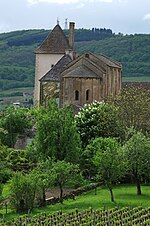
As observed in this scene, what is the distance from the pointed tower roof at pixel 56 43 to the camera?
88875mm

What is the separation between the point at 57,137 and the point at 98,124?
834cm

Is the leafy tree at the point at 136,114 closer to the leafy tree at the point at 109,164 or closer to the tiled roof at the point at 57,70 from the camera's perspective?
the leafy tree at the point at 109,164

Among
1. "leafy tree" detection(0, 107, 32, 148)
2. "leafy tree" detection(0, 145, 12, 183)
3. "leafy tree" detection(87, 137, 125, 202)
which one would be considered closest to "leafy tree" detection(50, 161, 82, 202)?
"leafy tree" detection(87, 137, 125, 202)

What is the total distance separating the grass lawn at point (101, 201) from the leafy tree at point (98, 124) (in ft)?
34.3

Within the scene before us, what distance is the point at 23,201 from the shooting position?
1703 inches

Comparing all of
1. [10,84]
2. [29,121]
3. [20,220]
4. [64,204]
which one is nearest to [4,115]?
[29,121]

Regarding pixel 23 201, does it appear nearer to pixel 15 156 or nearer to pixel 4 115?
pixel 15 156

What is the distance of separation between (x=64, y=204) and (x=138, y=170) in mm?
6172

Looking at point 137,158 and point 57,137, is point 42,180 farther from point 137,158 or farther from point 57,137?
point 57,137

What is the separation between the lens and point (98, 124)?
61.2 metres

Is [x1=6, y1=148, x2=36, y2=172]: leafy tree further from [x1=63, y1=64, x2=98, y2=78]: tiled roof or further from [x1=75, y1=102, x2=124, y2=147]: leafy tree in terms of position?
[x1=63, y1=64, x2=98, y2=78]: tiled roof

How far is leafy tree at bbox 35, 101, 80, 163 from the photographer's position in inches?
2112

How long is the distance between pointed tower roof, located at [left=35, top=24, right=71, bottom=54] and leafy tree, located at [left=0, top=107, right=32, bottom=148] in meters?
18.3

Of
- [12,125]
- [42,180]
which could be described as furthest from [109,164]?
[12,125]
